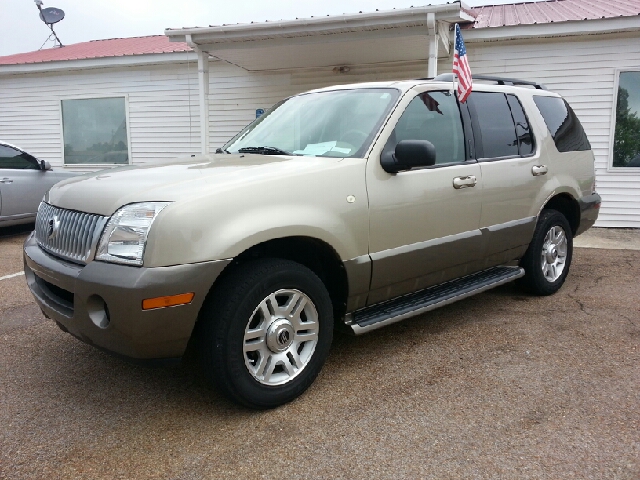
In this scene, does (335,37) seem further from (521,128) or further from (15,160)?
(15,160)

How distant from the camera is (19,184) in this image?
8.12m

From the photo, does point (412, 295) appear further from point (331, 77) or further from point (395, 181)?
point (331, 77)

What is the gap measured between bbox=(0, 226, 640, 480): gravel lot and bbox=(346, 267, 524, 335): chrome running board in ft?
1.08

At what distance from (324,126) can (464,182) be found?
108 centimetres

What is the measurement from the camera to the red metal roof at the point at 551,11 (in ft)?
29.1

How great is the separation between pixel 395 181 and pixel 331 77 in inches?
294

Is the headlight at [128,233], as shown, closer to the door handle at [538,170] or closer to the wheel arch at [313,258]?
the wheel arch at [313,258]

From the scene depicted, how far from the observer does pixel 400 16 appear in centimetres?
752

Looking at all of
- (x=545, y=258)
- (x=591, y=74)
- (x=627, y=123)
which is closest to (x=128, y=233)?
(x=545, y=258)

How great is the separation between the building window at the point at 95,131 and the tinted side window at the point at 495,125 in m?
9.19

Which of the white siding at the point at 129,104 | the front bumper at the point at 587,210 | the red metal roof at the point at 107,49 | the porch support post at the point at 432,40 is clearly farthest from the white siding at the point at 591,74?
the red metal roof at the point at 107,49

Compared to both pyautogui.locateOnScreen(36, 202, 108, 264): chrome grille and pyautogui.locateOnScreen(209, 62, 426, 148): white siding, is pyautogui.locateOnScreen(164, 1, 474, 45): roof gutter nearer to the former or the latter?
pyautogui.locateOnScreen(209, 62, 426, 148): white siding

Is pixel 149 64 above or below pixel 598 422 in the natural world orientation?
above

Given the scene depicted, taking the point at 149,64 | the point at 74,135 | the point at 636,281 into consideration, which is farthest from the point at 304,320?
the point at 74,135
